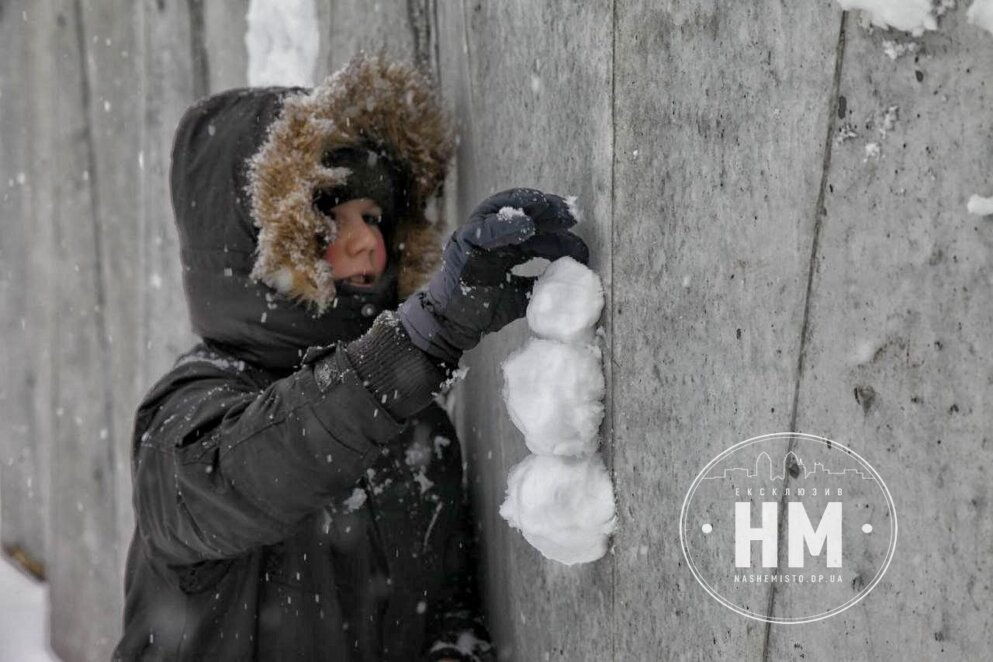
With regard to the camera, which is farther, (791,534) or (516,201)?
(516,201)

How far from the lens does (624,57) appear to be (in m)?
1.21

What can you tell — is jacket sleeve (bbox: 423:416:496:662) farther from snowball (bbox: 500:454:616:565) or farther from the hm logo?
the hm logo

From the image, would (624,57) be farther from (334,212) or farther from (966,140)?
(334,212)

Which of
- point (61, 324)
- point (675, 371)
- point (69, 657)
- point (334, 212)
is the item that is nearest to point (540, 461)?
point (675, 371)

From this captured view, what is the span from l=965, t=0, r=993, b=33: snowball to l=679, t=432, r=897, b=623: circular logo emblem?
0.39 metres

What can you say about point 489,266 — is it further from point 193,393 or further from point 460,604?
point 460,604

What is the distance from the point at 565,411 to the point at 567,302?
0.14m

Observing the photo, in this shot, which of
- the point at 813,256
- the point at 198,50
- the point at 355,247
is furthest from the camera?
the point at 198,50

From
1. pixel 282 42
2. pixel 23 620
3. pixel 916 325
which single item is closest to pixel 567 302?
pixel 916 325

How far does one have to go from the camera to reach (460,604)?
1.89m

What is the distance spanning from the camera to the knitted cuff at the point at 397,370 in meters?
1.38

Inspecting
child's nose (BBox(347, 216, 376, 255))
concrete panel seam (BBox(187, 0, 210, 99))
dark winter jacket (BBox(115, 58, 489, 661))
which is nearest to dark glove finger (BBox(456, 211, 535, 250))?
dark winter jacket (BBox(115, 58, 489, 661))

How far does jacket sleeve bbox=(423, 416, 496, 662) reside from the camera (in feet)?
5.94

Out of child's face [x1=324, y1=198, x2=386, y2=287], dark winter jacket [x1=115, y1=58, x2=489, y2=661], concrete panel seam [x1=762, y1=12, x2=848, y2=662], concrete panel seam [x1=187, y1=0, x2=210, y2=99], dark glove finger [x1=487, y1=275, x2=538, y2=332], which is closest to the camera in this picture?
concrete panel seam [x1=762, y1=12, x2=848, y2=662]
